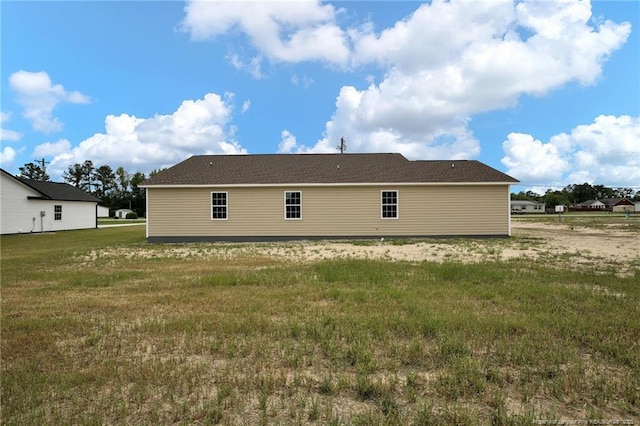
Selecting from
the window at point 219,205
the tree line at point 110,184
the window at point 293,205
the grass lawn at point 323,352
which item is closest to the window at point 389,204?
the window at point 293,205

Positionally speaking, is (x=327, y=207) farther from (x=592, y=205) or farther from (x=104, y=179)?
(x=592, y=205)

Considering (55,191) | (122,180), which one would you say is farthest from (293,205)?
(122,180)

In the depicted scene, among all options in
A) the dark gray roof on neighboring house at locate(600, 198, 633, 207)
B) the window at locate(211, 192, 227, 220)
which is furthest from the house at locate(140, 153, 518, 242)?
the dark gray roof on neighboring house at locate(600, 198, 633, 207)

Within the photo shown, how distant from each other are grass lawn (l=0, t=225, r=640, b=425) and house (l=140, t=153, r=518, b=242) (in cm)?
1140

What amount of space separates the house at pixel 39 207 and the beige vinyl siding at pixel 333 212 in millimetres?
13241

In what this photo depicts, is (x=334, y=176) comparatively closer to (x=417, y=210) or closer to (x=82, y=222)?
(x=417, y=210)

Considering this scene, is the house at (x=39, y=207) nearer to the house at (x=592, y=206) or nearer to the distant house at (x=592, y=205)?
the house at (x=592, y=206)

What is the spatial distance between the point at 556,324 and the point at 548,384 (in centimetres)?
179

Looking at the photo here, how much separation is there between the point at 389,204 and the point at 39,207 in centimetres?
2475

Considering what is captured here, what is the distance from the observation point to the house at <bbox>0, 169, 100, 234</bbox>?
24.9 metres

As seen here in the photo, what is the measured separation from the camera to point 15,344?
428cm

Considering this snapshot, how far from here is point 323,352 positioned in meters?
4.02

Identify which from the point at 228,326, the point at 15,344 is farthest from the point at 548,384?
Result: the point at 15,344

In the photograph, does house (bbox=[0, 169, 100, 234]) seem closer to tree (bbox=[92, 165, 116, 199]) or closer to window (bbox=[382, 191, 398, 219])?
window (bbox=[382, 191, 398, 219])
